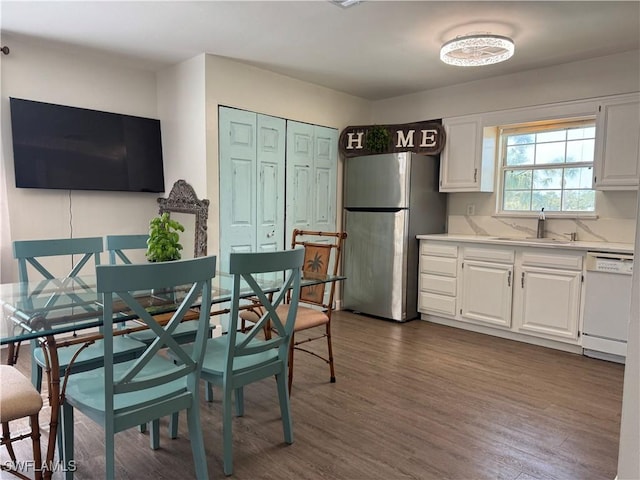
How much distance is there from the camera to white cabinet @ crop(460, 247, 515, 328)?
148 inches

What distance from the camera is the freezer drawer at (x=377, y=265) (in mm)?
4242

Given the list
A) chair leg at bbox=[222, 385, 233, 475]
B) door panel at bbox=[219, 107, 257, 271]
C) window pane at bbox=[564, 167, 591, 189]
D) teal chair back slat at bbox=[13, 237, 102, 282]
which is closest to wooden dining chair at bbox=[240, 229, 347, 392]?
chair leg at bbox=[222, 385, 233, 475]

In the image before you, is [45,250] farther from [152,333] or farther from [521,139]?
[521,139]

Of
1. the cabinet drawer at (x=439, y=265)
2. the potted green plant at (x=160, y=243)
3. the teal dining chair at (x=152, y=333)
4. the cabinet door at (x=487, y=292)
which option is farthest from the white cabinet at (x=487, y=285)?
the potted green plant at (x=160, y=243)

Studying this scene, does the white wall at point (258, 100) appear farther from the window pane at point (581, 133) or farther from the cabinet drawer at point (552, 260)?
the window pane at point (581, 133)

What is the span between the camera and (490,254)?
384 centimetres

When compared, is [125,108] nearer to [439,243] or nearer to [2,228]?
[2,228]

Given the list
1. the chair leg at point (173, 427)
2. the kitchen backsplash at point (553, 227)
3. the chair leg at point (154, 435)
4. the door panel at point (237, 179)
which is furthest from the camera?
the door panel at point (237, 179)

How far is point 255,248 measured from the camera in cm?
400

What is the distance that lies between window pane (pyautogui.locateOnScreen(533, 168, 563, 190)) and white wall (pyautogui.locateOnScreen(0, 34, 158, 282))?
3.78 m

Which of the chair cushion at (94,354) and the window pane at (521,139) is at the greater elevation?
the window pane at (521,139)

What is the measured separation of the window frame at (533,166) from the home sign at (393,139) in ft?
2.07

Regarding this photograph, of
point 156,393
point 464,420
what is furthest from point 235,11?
point 464,420

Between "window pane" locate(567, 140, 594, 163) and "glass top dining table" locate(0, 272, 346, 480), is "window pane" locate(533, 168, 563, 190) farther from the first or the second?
"glass top dining table" locate(0, 272, 346, 480)
